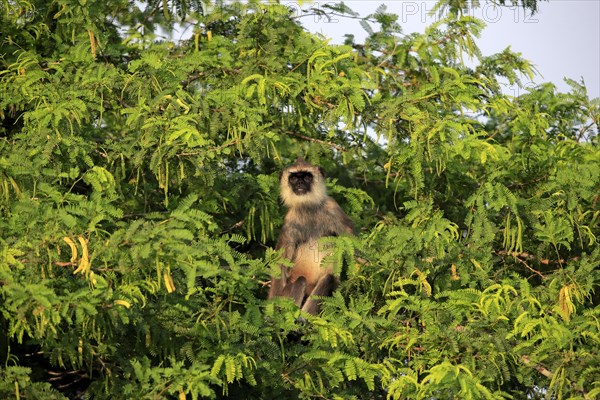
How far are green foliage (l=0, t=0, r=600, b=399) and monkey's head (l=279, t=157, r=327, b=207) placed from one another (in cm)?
17

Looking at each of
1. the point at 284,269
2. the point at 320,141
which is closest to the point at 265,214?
the point at 320,141

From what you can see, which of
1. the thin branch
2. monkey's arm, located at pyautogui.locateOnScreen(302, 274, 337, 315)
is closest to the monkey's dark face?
the thin branch

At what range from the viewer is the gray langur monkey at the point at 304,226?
10.3 m

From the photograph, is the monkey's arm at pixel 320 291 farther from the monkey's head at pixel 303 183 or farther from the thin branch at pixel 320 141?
the thin branch at pixel 320 141

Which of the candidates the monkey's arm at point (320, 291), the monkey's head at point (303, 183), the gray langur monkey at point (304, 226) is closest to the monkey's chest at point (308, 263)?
the gray langur monkey at point (304, 226)

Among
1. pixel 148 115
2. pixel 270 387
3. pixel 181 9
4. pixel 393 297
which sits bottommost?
pixel 270 387

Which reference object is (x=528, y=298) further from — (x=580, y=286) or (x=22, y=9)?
(x=22, y=9)

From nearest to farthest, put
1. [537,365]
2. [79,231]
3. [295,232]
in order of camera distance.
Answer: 1. [79,231]
2. [537,365]
3. [295,232]

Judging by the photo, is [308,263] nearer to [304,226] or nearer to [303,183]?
[304,226]

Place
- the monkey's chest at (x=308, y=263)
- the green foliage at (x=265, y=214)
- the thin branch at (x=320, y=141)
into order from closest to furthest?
1. the green foliage at (x=265, y=214)
2. the thin branch at (x=320, y=141)
3. the monkey's chest at (x=308, y=263)

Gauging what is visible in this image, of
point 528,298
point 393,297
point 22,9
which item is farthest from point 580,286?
point 22,9

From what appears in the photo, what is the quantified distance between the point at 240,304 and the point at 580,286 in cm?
246

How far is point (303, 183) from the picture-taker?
10484mm

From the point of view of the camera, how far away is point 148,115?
318 inches
